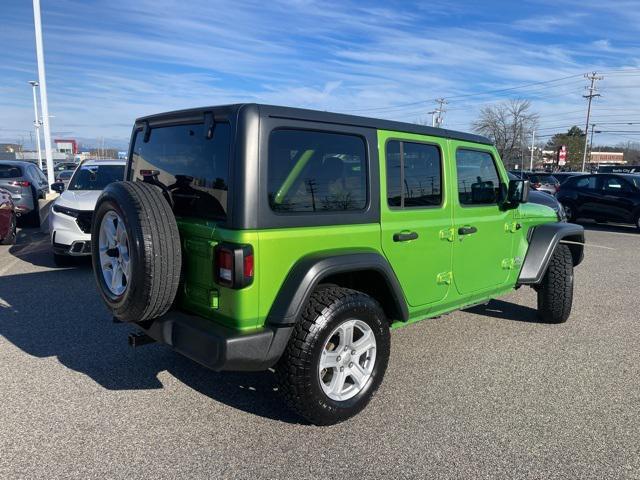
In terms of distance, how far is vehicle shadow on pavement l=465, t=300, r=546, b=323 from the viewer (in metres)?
5.62

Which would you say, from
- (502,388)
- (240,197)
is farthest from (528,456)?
(240,197)

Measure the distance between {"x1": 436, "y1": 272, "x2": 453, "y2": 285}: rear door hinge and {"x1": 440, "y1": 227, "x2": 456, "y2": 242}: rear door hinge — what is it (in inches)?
10.5

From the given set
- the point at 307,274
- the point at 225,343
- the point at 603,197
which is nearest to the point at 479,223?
the point at 307,274

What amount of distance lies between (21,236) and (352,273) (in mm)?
9869

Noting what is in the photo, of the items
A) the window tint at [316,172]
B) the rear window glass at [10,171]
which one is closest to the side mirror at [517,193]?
the window tint at [316,172]

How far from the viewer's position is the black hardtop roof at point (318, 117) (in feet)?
9.54

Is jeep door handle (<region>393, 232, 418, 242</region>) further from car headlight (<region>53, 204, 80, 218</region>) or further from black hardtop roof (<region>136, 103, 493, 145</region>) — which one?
car headlight (<region>53, 204, 80, 218</region>)

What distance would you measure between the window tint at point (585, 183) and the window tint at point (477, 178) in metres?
11.9

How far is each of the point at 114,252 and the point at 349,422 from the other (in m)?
1.86

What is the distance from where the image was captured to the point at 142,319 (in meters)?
3.05

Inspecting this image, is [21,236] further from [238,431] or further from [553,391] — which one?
[553,391]

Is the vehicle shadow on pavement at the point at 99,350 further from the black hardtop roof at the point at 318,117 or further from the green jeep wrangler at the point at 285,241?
the black hardtop roof at the point at 318,117

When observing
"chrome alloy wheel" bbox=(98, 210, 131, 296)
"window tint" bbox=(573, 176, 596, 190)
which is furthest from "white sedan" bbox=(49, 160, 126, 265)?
"window tint" bbox=(573, 176, 596, 190)

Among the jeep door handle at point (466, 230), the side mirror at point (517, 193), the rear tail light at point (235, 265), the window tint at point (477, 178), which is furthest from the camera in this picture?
the side mirror at point (517, 193)
